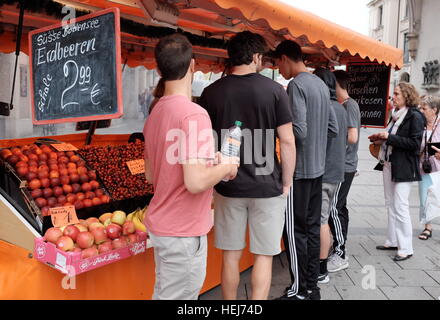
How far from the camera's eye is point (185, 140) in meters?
1.91

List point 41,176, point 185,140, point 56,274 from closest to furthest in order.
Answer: point 185,140
point 56,274
point 41,176

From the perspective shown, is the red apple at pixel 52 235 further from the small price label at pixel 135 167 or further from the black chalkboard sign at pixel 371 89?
the black chalkboard sign at pixel 371 89

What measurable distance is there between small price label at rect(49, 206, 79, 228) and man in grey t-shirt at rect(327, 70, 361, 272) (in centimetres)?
276

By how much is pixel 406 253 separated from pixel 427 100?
2.16 meters

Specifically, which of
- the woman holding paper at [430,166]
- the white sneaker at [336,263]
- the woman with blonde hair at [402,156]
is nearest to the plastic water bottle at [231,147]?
the white sneaker at [336,263]

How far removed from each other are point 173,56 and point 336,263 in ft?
10.7

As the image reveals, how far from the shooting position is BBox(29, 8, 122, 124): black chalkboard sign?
91.5 inches

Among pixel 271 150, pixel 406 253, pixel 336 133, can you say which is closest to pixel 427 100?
pixel 406 253

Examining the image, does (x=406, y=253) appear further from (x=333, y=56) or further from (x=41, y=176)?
(x=41, y=176)

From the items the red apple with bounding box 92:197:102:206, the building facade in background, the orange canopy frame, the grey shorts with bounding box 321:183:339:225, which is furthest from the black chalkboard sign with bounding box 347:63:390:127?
the building facade in background

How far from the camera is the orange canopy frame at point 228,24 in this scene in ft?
10.1

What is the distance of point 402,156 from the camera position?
4.47m

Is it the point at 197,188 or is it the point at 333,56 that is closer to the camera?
the point at 197,188

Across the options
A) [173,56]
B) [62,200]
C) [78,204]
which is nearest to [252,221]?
[173,56]
